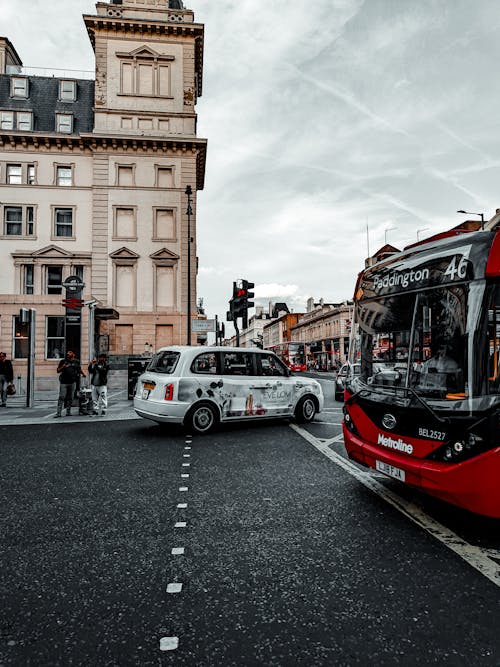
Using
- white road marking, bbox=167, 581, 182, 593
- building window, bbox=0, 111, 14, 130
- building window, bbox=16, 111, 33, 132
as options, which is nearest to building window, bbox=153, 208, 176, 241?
building window, bbox=16, 111, 33, 132

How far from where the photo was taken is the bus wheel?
35.5ft

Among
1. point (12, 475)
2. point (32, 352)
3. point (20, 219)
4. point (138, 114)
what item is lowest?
point (12, 475)

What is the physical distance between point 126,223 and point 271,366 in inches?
894

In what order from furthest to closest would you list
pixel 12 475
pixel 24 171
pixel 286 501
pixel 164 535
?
pixel 24 171
pixel 12 475
pixel 286 501
pixel 164 535

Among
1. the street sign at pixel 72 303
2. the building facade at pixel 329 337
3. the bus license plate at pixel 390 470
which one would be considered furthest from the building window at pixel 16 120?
the building facade at pixel 329 337

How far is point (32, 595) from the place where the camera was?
302 cm

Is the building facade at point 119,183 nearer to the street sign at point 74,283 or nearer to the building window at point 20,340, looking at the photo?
the building window at point 20,340

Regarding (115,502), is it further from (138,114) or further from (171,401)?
(138,114)

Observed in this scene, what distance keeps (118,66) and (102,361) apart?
26.0 metres

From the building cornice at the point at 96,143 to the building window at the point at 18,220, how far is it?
3984mm

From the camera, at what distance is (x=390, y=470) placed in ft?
14.8

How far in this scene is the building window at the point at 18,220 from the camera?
95.9ft

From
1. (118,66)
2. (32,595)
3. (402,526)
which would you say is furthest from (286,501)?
(118,66)

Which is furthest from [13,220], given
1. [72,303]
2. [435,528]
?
[435,528]
